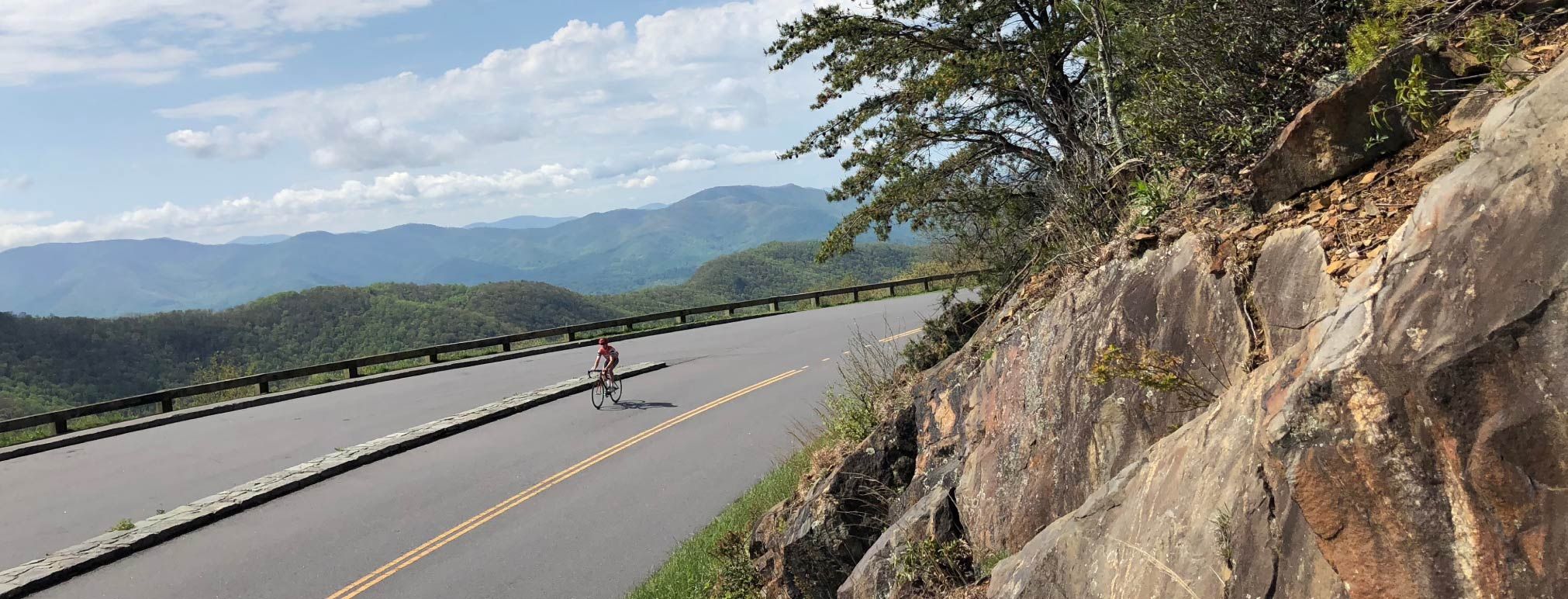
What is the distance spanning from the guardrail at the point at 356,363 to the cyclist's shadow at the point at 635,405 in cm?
721

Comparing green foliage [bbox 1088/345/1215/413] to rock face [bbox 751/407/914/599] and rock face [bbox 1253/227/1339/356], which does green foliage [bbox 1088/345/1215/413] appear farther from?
rock face [bbox 751/407/914/599]

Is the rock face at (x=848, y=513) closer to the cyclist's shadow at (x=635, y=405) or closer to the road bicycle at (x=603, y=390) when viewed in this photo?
the cyclist's shadow at (x=635, y=405)

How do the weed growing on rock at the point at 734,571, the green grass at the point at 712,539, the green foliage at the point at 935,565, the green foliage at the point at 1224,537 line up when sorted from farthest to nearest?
the green grass at the point at 712,539 < the weed growing on rock at the point at 734,571 < the green foliage at the point at 935,565 < the green foliage at the point at 1224,537

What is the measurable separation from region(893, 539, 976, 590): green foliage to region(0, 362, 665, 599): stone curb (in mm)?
11385

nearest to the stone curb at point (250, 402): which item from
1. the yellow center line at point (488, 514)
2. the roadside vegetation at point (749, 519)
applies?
the yellow center line at point (488, 514)

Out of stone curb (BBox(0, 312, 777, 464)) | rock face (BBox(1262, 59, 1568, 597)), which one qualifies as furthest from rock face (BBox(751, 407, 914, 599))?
stone curb (BBox(0, 312, 777, 464))

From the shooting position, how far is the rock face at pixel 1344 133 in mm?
4266

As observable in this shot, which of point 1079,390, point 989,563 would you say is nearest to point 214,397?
point 989,563

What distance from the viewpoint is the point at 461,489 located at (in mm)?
14461

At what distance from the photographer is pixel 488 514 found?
1320 centimetres

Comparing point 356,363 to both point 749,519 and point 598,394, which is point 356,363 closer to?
point 598,394

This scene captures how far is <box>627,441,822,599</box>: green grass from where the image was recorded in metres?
9.72

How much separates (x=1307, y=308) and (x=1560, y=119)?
116 centimetres

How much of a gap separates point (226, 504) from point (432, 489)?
308 centimetres
